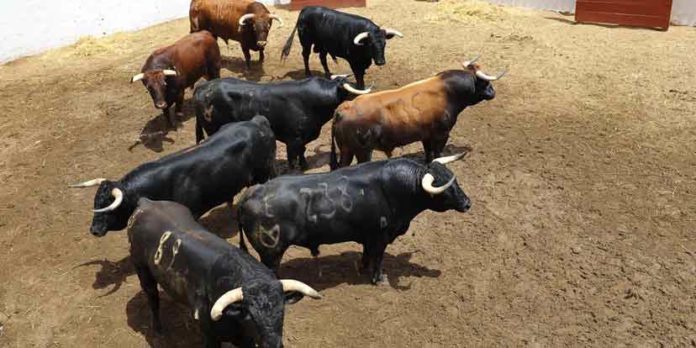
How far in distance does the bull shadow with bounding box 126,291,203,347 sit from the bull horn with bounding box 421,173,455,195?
275 centimetres

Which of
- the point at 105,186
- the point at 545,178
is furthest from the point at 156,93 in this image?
the point at 545,178

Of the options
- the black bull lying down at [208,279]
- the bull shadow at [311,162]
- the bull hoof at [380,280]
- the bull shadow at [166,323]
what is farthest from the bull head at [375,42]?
the bull shadow at [166,323]

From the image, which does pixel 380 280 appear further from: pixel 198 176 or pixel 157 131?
pixel 157 131

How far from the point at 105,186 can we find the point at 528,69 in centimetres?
868

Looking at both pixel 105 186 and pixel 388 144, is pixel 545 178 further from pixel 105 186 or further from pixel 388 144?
pixel 105 186

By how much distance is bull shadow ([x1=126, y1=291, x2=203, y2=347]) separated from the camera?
260 inches

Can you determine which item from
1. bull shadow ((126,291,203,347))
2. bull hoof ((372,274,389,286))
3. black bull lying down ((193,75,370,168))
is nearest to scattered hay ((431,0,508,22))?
black bull lying down ((193,75,370,168))

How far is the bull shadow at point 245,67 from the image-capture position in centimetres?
1330

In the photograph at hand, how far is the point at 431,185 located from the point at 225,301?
9.31ft

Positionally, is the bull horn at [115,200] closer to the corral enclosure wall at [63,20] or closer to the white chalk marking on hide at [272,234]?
the white chalk marking on hide at [272,234]

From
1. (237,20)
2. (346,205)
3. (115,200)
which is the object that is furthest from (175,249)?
(237,20)

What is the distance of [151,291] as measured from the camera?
653 cm

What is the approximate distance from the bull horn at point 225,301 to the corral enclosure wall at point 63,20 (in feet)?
40.9

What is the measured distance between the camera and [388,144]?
8859 mm
